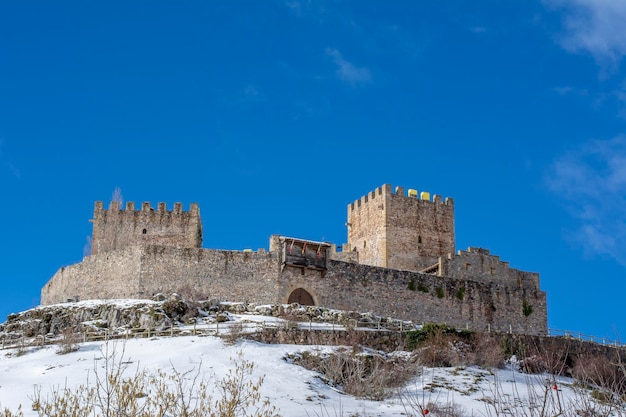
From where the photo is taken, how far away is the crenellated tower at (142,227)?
52.5 meters

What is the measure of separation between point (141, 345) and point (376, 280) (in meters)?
17.3

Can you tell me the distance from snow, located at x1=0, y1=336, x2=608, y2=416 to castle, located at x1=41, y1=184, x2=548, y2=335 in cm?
940

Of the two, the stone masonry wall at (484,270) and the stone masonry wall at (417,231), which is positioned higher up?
the stone masonry wall at (417,231)

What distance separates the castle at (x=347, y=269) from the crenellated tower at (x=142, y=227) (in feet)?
0.19

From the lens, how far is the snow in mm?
30266

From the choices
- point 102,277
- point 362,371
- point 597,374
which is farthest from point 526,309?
point 597,374

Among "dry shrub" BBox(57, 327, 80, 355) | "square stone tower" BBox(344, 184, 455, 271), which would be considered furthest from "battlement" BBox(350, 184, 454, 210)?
"dry shrub" BBox(57, 327, 80, 355)

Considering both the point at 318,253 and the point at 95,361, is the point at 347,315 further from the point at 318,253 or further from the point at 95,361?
the point at 95,361

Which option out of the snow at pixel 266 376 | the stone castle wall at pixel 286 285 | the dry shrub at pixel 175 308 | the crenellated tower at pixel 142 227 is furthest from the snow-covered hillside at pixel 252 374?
the crenellated tower at pixel 142 227

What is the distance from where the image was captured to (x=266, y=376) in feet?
108

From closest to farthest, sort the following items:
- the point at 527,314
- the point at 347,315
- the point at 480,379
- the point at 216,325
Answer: the point at 480,379 < the point at 216,325 < the point at 347,315 < the point at 527,314

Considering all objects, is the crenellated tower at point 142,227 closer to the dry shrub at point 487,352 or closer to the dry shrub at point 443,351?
the dry shrub at point 443,351

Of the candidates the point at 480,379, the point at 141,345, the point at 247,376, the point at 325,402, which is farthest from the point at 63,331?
the point at 480,379

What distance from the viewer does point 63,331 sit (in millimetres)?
42469
